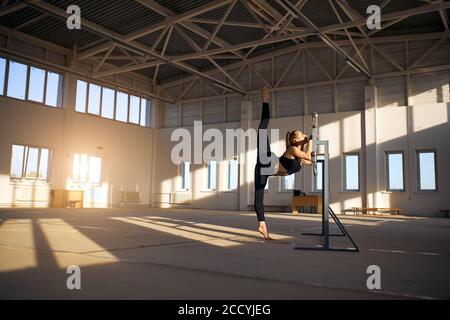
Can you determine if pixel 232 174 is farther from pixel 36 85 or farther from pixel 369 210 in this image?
pixel 36 85

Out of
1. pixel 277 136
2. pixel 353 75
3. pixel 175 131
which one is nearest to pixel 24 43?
pixel 175 131

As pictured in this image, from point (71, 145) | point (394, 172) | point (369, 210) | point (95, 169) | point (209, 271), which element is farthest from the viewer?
point (95, 169)

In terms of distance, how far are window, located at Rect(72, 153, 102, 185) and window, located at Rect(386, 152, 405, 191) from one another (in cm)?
1301

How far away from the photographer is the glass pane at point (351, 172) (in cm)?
1686

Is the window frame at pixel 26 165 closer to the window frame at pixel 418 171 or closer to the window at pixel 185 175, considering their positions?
the window at pixel 185 175

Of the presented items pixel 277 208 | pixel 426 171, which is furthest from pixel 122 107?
pixel 426 171

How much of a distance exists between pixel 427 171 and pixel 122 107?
1445 centimetres

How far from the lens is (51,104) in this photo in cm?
1742

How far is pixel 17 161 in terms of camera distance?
16.2 metres

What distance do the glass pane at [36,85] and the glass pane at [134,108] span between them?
5040 mm

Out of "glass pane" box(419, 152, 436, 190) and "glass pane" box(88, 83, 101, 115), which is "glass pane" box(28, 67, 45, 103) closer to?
"glass pane" box(88, 83, 101, 115)

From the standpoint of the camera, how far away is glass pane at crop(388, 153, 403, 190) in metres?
16.0
